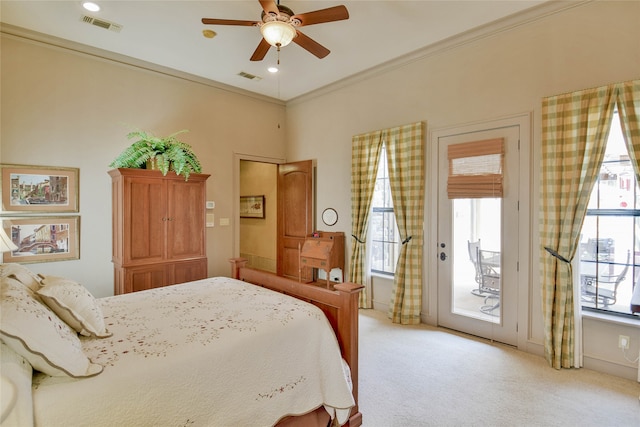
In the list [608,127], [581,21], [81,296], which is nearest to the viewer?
[81,296]

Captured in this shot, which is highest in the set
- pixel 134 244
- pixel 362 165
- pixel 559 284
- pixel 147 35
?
pixel 147 35

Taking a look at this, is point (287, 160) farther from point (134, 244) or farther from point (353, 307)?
point (353, 307)

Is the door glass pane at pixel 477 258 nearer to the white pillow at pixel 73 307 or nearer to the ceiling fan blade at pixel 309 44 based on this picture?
the ceiling fan blade at pixel 309 44

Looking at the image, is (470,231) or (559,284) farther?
(470,231)

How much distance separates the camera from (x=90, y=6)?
2988mm

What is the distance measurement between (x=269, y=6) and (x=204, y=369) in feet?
8.07

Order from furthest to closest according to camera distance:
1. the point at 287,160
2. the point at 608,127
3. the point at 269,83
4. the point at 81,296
A: the point at 287,160 < the point at 269,83 < the point at 608,127 < the point at 81,296

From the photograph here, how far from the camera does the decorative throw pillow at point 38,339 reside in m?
1.20

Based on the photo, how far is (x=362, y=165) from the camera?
4.52 m

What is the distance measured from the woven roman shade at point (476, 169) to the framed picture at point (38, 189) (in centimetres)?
440

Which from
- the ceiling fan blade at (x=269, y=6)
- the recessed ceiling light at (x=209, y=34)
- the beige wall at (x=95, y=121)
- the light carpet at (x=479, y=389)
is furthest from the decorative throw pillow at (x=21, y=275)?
the recessed ceiling light at (x=209, y=34)

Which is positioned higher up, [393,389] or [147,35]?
[147,35]

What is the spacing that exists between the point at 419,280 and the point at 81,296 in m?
3.34

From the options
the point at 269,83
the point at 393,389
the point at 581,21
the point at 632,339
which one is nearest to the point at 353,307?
the point at 393,389
